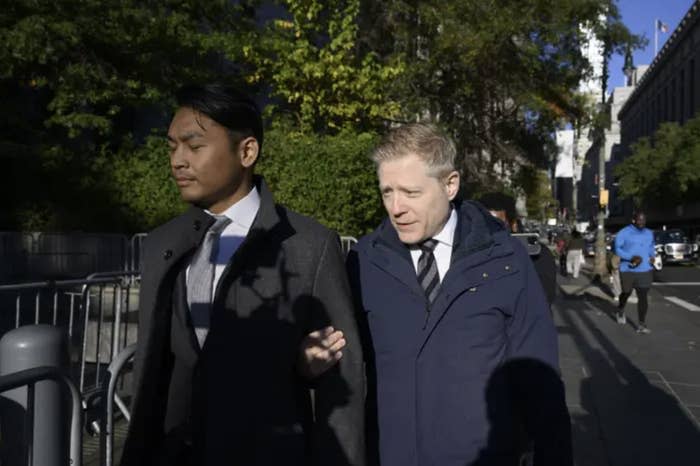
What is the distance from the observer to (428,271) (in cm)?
240

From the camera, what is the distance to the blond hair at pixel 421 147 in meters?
2.34

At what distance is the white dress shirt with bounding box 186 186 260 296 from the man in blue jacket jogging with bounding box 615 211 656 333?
35.3 ft

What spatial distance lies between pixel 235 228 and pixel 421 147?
2.12 ft

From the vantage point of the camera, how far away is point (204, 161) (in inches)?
81.9

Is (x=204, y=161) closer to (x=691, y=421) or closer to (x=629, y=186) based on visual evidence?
(x=691, y=421)

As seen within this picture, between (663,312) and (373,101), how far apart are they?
286 inches

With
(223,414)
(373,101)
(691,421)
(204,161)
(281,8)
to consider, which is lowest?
(691,421)

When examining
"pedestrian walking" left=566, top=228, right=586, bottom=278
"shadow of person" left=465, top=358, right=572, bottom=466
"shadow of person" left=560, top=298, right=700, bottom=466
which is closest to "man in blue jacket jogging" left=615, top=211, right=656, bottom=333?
"shadow of person" left=560, top=298, right=700, bottom=466

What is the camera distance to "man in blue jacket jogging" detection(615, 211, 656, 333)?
11805 millimetres

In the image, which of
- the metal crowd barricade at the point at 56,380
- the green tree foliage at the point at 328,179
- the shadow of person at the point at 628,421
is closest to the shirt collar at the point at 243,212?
the metal crowd barricade at the point at 56,380

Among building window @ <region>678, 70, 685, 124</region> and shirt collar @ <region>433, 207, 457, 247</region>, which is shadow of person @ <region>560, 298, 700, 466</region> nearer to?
shirt collar @ <region>433, 207, 457, 247</region>

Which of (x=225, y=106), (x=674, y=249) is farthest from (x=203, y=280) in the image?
(x=674, y=249)

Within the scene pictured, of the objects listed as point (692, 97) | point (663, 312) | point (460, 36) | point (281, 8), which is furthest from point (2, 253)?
point (692, 97)

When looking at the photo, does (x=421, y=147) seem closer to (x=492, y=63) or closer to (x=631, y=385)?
(x=631, y=385)
